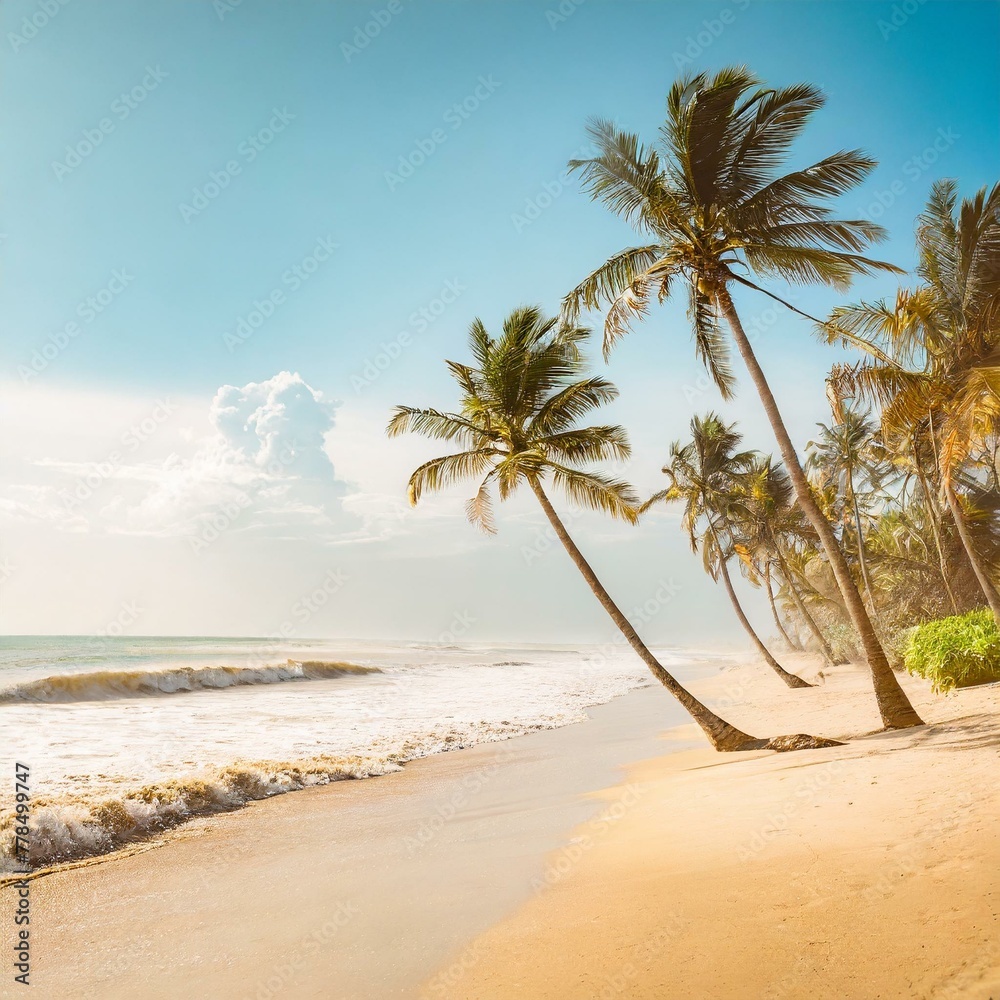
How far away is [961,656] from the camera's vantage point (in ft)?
39.8

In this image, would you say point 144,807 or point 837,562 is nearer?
point 144,807

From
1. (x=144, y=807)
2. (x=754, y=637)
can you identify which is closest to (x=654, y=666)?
(x=144, y=807)

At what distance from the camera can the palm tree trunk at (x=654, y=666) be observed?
10.2 metres

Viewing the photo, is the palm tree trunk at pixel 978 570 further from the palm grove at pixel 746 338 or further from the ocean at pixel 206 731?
the ocean at pixel 206 731

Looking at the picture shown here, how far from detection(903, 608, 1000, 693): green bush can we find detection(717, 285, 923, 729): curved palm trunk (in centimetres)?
340

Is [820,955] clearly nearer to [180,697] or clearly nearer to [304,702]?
[304,702]

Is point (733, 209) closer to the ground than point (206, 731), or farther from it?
farther from it

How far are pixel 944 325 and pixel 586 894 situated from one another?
1444 cm

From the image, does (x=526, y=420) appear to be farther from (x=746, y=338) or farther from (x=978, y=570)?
(x=978, y=570)

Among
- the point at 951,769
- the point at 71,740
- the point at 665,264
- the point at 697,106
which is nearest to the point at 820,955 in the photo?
the point at 951,769

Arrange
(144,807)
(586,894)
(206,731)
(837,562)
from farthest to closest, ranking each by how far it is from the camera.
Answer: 1. (206,731)
2. (837,562)
3. (144,807)
4. (586,894)

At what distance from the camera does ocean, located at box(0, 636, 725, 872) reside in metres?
7.14

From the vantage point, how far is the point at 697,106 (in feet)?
33.2

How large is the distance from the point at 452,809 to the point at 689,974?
504cm
